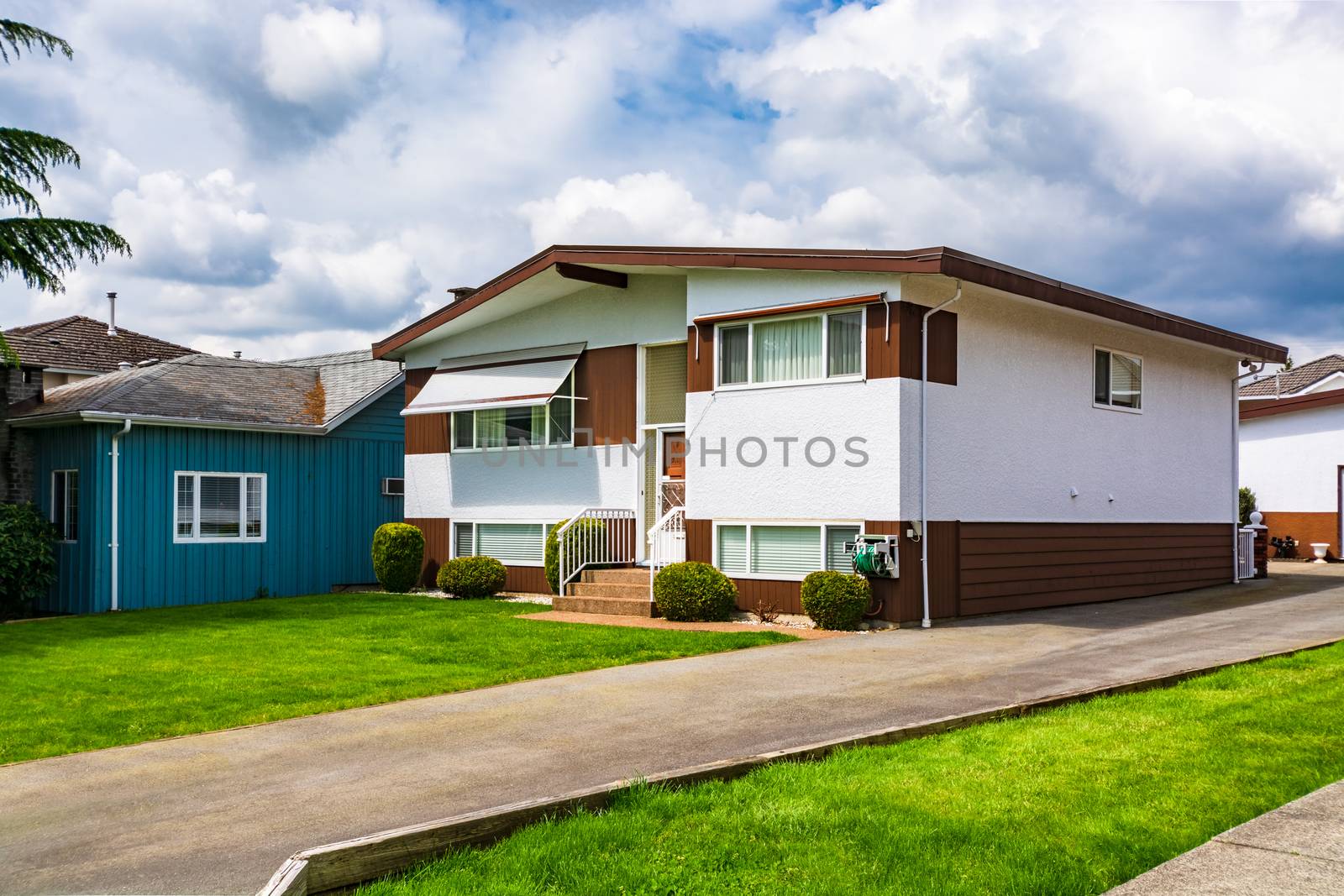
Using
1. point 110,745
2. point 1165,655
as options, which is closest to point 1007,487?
point 1165,655

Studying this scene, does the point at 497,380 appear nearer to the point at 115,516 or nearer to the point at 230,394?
the point at 230,394

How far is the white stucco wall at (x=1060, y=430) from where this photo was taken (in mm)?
14984

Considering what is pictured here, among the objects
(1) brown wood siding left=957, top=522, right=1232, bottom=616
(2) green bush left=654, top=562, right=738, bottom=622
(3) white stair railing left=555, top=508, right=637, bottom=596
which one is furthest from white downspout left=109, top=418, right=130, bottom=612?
(1) brown wood siding left=957, top=522, right=1232, bottom=616

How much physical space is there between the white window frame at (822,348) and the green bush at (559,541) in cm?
313

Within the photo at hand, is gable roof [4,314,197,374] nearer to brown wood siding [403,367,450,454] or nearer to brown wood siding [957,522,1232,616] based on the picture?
brown wood siding [403,367,450,454]

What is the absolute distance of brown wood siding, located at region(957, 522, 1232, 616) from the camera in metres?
15.4

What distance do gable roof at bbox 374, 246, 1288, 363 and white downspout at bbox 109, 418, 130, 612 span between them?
480 cm

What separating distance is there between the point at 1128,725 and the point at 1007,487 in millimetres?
8261

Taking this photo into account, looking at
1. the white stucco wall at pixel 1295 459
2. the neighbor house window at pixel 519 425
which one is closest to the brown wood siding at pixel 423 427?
the neighbor house window at pixel 519 425

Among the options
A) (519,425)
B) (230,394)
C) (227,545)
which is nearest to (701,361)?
(519,425)

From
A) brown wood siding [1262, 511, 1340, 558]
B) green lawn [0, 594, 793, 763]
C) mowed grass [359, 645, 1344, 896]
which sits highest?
brown wood siding [1262, 511, 1340, 558]

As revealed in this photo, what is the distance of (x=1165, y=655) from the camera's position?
36.7ft

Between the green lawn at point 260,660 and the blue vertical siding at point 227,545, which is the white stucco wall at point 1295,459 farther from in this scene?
the blue vertical siding at point 227,545

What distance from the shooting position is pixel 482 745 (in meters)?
7.79
